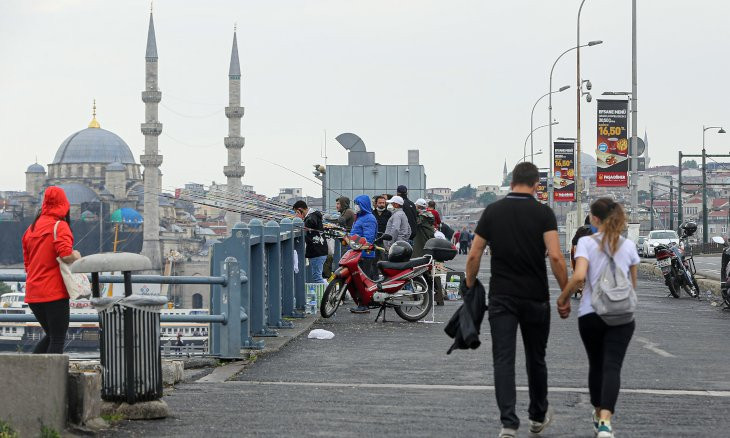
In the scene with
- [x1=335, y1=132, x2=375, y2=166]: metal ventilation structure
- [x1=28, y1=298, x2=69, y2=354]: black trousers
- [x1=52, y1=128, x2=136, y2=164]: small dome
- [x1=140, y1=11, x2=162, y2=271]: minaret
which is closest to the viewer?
[x1=28, y1=298, x2=69, y2=354]: black trousers

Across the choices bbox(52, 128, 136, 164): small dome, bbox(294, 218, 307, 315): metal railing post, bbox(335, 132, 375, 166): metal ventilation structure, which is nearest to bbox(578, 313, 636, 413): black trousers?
bbox(294, 218, 307, 315): metal railing post

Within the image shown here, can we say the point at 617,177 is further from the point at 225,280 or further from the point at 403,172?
the point at 225,280

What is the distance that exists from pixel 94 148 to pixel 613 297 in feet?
576

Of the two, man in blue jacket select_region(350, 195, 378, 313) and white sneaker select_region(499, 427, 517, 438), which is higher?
man in blue jacket select_region(350, 195, 378, 313)

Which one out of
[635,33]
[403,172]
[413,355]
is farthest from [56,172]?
[413,355]

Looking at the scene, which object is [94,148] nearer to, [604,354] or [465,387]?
[465,387]

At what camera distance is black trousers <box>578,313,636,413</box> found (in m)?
7.60

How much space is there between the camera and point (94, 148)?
586ft

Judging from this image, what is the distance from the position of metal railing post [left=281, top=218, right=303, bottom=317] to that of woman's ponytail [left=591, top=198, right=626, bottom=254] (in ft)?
30.2

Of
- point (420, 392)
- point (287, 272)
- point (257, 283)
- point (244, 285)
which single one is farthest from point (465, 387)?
point (287, 272)

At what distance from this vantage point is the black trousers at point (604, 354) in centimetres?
760

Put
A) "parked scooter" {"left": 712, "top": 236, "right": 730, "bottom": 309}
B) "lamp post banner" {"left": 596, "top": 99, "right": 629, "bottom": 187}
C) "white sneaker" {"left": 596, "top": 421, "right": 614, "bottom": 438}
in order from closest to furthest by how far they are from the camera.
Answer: "white sneaker" {"left": 596, "top": 421, "right": 614, "bottom": 438} < "parked scooter" {"left": 712, "top": 236, "right": 730, "bottom": 309} < "lamp post banner" {"left": 596, "top": 99, "right": 629, "bottom": 187}

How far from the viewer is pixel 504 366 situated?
7660 mm

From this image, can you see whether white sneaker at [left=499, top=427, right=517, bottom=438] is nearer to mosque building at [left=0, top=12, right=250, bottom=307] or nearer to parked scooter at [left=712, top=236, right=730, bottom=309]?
parked scooter at [left=712, top=236, right=730, bottom=309]
